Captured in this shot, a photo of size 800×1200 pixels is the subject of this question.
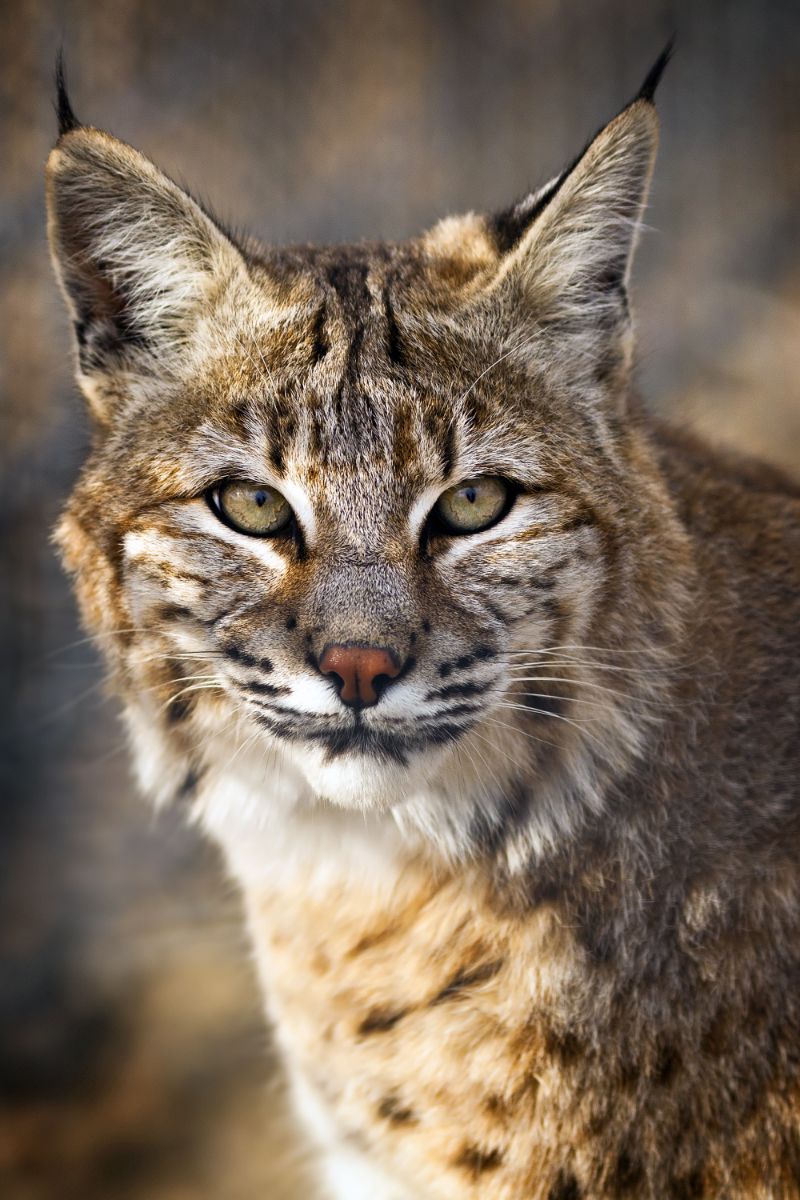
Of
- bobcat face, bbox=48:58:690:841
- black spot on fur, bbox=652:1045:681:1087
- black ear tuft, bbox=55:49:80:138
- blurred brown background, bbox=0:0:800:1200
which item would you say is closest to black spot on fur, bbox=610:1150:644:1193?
black spot on fur, bbox=652:1045:681:1087

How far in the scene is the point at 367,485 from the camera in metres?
1.77

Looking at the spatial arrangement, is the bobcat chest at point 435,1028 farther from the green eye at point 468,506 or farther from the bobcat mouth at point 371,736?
the green eye at point 468,506

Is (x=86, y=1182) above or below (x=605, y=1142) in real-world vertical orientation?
below

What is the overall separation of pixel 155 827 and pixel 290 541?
2596 millimetres

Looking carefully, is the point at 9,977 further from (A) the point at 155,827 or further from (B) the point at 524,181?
(B) the point at 524,181

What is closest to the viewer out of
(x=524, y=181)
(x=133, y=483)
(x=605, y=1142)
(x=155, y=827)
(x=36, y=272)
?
(x=605, y=1142)

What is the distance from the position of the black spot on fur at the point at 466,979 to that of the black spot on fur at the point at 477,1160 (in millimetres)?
221

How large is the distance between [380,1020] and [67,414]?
1.77 meters

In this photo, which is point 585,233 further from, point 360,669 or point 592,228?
point 360,669

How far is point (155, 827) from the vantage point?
4156 millimetres

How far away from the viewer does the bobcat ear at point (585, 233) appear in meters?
1.81

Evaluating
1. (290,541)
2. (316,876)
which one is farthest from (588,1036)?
(290,541)

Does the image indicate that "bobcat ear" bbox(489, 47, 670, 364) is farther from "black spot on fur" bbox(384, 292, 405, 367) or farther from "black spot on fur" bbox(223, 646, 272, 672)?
"black spot on fur" bbox(223, 646, 272, 672)

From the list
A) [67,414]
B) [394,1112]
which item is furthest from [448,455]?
[67,414]
